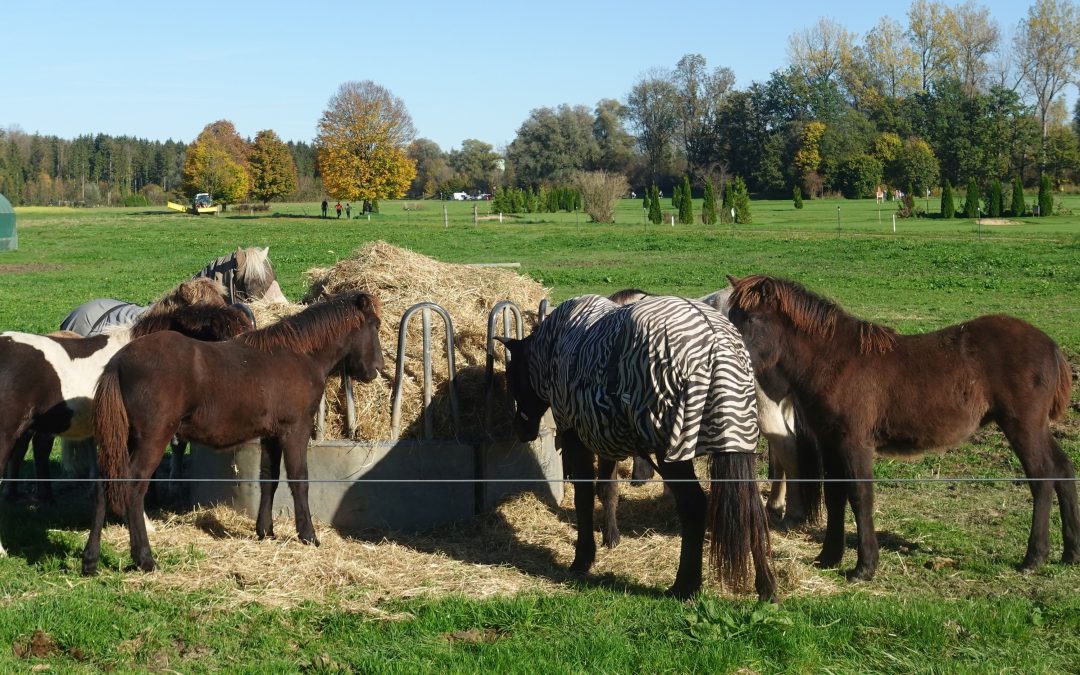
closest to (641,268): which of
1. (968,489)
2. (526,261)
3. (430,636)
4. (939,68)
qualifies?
(526,261)

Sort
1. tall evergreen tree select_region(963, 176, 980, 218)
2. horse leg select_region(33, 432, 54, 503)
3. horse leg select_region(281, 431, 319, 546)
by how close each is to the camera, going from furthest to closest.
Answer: tall evergreen tree select_region(963, 176, 980, 218)
horse leg select_region(33, 432, 54, 503)
horse leg select_region(281, 431, 319, 546)

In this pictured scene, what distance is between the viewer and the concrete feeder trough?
754 centimetres

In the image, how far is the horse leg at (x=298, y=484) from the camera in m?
7.01

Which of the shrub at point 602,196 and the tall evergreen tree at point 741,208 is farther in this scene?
the shrub at point 602,196

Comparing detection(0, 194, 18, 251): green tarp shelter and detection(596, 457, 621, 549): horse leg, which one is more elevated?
detection(0, 194, 18, 251): green tarp shelter

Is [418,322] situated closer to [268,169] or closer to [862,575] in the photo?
[862,575]

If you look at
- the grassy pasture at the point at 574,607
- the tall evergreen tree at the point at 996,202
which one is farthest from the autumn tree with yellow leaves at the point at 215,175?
the grassy pasture at the point at 574,607

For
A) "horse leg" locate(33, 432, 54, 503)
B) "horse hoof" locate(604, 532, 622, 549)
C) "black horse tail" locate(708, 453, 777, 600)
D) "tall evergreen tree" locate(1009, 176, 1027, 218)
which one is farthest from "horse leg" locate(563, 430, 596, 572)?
"tall evergreen tree" locate(1009, 176, 1027, 218)

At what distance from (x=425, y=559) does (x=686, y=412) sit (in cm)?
217

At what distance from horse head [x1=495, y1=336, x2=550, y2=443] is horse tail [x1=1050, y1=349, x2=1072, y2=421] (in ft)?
11.1

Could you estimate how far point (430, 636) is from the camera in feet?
17.0

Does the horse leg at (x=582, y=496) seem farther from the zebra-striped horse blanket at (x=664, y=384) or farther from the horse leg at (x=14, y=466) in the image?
the horse leg at (x=14, y=466)

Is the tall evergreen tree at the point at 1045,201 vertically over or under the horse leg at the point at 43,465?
over

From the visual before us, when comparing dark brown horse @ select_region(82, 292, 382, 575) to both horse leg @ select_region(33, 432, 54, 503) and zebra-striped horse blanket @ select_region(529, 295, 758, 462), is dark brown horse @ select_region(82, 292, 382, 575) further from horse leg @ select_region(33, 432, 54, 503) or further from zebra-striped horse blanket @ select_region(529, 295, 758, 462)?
horse leg @ select_region(33, 432, 54, 503)
